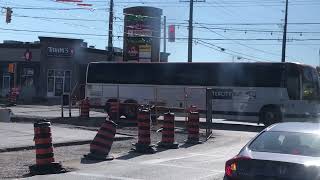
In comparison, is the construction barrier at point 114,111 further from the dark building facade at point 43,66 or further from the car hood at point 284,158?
the dark building facade at point 43,66

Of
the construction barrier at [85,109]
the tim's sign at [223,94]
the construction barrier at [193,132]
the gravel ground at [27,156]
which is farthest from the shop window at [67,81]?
the construction barrier at [193,132]

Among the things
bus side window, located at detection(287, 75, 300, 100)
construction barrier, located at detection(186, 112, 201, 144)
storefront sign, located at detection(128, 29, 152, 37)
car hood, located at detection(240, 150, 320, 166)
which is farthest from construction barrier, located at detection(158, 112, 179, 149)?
storefront sign, located at detection(128, 29, 152, 37)

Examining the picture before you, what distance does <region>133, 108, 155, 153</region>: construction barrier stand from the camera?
17298mm

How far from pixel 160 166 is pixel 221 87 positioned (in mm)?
18622

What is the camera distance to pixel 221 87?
106 feet

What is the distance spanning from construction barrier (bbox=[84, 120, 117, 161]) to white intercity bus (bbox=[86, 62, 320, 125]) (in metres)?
16.1

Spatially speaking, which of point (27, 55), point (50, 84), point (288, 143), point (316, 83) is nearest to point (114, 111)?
point (316, 83)

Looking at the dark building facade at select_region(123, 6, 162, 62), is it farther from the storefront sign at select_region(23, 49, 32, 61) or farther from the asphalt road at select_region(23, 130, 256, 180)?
the asphalt road at select_region(23, 130, 256, 180)

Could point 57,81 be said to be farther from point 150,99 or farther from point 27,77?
point 150,99

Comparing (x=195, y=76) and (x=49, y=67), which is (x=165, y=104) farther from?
(x=49, y=67)

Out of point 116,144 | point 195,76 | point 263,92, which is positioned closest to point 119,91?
point 195,76

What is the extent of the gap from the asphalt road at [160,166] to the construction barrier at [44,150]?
0.41 metres

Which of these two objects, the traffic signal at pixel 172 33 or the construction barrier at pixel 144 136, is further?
the traffic signal at pixel 172 33

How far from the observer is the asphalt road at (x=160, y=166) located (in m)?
12.3
